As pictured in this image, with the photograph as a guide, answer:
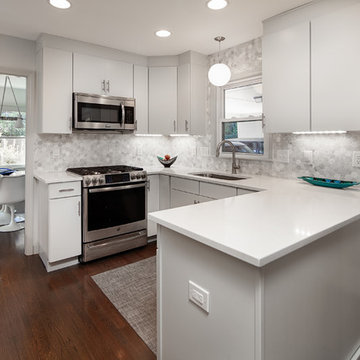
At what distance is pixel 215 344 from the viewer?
115 centimetres

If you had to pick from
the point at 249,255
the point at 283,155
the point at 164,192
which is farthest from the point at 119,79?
the point at 249,255

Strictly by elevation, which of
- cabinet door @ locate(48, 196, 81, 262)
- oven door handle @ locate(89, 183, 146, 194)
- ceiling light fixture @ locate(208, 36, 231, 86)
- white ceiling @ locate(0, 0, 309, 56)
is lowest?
cabinet door @ locate(48, 196, 81, 262)

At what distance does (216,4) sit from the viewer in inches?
90.8

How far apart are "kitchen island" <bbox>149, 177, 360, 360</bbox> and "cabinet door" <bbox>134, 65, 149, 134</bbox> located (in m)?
2.33

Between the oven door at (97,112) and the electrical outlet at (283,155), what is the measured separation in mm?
1823

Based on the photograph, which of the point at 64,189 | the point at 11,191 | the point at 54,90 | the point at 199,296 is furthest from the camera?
the point at 11,191

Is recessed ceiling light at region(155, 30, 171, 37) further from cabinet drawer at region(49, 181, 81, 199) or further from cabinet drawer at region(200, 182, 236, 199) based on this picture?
cabinet drawer at region(49, 181, 81, 199)

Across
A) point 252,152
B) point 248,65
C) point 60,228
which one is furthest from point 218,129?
point 60,228

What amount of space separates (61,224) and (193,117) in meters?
1.99

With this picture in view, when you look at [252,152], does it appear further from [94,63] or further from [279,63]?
[94,63]

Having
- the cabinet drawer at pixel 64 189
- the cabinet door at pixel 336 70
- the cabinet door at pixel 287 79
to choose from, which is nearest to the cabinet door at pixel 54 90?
the cabinet drawer at pixel 64 189

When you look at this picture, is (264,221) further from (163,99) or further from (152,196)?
(163,99)

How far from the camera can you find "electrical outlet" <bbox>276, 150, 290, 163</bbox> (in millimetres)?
2898

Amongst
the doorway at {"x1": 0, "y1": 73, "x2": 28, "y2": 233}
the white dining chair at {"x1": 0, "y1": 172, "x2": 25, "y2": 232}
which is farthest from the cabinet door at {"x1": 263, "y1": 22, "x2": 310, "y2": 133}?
the doorway at {"x1": 0, "y1": 73, "x2": 28, "y2": 233}
